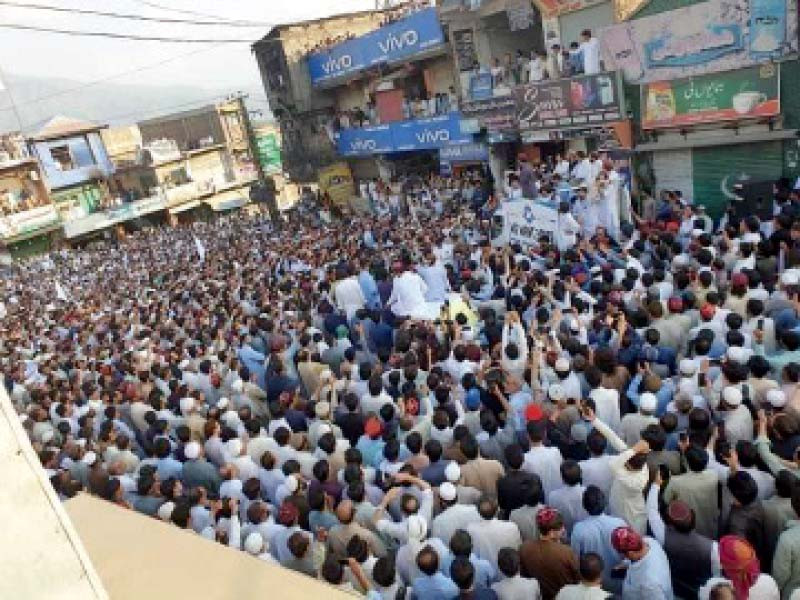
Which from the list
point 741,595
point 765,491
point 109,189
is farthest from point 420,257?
point 109,189

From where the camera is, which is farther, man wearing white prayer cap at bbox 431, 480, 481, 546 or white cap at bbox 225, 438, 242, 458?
white cap at bbox 225, 438, 242, 458

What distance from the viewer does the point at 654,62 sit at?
11633 mm

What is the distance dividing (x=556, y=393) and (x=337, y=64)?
22.1 metres

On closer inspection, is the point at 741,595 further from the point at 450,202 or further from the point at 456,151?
the point at 456,151

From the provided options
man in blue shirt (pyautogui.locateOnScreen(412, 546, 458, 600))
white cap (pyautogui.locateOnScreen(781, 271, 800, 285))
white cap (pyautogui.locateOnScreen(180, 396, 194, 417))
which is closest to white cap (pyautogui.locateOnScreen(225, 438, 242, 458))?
white cap (pyautogui.locateOnScreen(180, 396, 194, 417))

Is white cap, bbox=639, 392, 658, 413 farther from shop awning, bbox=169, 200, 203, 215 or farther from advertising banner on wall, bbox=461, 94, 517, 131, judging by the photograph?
shop awning, bbox=169, 200, 203, 215

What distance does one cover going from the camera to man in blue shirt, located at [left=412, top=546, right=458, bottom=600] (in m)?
3.64

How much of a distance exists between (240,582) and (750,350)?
450 cm

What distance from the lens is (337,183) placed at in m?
26.3

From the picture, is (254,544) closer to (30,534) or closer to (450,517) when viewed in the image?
(450,517)

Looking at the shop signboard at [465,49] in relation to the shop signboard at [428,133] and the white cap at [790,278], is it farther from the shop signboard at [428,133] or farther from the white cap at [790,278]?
the white cap at [790,278]

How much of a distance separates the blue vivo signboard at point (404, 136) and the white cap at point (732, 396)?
1480 cm

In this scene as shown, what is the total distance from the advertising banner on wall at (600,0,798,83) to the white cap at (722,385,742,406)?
307 inches

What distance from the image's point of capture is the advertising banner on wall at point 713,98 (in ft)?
33.7
